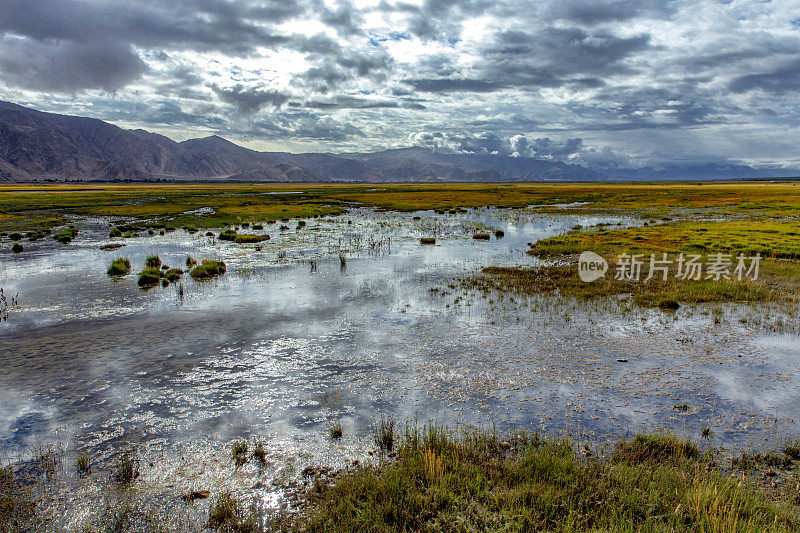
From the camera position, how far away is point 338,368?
42.4ft

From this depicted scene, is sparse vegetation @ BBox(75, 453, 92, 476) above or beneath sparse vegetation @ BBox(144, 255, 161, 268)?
beneath

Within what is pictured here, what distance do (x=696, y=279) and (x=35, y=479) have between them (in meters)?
27.2

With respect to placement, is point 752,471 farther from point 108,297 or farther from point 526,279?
point 108,297

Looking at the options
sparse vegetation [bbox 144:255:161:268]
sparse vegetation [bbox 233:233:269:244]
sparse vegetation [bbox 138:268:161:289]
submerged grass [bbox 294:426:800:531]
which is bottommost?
submerged grass [bbox 294:426:800:531]

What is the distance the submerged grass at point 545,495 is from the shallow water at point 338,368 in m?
1.45

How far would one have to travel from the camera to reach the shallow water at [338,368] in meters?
9.57

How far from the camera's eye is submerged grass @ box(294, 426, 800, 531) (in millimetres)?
6324

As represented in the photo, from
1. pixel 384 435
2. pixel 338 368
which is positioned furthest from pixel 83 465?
pixel 338 368

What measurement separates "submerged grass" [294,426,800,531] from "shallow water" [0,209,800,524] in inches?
57.2

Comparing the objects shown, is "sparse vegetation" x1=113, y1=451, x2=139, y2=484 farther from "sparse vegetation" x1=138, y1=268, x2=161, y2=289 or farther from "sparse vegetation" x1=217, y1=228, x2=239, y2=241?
"sparse vegetation" x1=217, y1=228, x2=239, y2=241

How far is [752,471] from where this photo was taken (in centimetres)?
796

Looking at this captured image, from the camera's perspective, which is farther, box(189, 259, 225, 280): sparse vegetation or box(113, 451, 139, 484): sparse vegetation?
box(189, 259, 225, 280): sparse vegetation

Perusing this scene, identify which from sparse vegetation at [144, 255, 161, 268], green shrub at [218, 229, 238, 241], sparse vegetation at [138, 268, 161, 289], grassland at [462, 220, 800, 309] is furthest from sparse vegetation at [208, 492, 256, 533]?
green shrub at [218, 229, 238, 241]

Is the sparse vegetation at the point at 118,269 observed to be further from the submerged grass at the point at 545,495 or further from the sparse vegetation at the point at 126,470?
the submerged grass at the point at 545,495
